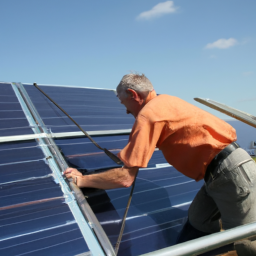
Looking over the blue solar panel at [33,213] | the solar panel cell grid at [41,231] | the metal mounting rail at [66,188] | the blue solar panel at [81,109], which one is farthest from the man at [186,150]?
the blue solar panel at [81,109]

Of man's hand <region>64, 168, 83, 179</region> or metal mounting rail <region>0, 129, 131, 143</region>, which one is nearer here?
man's hand <region>64, 168, 83, 179</region>

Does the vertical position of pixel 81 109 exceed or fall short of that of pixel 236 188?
it exceeds it

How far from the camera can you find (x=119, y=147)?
3.74m

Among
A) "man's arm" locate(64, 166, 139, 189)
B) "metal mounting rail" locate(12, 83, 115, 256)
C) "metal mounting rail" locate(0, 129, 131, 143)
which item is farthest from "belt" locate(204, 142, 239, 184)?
"metal mounting rail" locate(0, 129, 131, 143)

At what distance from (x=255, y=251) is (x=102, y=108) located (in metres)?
3.35

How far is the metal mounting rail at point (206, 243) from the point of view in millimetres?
1436

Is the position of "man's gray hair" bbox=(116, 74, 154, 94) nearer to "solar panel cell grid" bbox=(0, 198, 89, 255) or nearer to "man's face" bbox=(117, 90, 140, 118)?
"man's face" bbox=(117, 90, 140, 118)

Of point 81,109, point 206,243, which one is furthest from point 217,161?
point 81,109

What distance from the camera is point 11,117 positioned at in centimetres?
372

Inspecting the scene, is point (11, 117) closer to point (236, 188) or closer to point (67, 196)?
point (67, 196)

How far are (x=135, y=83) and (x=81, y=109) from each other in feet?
7.47

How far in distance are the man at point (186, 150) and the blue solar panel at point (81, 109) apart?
1.46 meters

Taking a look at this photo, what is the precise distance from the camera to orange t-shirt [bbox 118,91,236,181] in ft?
7.54

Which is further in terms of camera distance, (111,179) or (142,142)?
(111,179)
